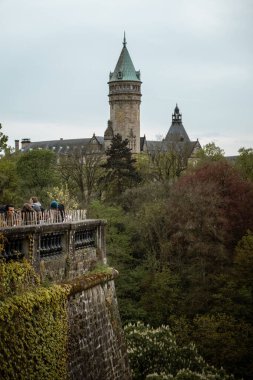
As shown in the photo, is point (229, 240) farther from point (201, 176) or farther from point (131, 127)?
point (131, 127)

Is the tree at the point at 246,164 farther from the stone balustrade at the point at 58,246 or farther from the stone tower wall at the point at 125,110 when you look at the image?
Result: the stone tower wall at the point at 125,110

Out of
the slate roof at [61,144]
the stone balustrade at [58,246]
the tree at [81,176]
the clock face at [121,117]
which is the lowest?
the stone balustrade at [58,246]

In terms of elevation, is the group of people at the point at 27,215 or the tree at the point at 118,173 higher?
the tree at the point at 118,173

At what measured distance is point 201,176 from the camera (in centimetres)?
4216

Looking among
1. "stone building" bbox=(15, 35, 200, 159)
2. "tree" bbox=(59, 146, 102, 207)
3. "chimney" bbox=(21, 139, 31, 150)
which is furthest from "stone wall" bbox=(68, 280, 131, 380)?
"chimney" bbox=(21, 139, 31, 150)

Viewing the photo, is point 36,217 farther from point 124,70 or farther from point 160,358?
point 124,70

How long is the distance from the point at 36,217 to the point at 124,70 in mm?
117498

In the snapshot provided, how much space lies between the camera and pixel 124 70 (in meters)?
128

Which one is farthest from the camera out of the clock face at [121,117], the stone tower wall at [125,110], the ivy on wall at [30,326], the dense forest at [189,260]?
the stone tower wall at [125,110]

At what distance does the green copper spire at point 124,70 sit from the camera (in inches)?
5010

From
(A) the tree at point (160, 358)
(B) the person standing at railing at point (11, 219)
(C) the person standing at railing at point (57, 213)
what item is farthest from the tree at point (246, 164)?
(B) the person standing at railing at point (11, 219)

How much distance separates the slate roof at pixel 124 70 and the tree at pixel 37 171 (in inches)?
2622

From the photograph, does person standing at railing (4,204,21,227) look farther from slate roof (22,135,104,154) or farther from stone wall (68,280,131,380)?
slate roof (22,135,104,154)

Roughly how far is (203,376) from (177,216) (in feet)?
57.9
